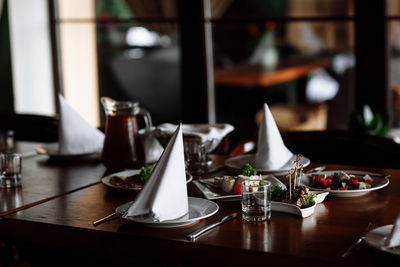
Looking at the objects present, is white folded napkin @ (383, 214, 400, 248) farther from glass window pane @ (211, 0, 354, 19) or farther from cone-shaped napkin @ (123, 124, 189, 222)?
glass window pane @ (211, 0, 354, 19)

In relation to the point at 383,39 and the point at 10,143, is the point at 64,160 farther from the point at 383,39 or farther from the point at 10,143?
the point at 383,39

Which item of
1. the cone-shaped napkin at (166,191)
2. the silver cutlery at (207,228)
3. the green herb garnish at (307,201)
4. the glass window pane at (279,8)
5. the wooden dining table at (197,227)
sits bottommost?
the wooden dining table at (197,227)

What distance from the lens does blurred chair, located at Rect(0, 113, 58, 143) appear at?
2.70 metres

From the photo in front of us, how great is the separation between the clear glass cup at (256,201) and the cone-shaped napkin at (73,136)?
0.92 meters

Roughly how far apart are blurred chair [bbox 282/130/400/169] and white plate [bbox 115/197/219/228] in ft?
2.78

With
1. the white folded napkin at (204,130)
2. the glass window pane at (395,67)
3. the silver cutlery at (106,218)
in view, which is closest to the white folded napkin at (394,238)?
the silver cutlery at (106,218)

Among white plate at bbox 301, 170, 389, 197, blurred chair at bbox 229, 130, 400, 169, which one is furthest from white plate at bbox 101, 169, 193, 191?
blurred chair at bbox 229, 130, 400, 169

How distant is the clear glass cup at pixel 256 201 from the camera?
1.22m

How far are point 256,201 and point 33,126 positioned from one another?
1785 mm

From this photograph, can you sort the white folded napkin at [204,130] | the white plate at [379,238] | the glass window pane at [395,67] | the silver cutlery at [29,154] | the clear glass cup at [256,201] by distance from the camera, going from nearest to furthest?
1. the white plate at [379,238]
2. the clear glass cup at [256,201]
3. the white folded napkin at [204,130]
4. the silver cutlery at [29,154]
5. the glass window pane at [395,67]

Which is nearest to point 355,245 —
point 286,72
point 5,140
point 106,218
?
point 106,218

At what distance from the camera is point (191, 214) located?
1252 millimetres

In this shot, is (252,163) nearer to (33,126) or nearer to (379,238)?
(379,238)

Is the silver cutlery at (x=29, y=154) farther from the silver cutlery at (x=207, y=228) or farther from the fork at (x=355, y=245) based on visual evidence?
the fork at (x=355, y=245)
